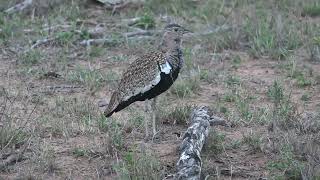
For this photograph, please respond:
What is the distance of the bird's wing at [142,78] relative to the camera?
6.56 metres

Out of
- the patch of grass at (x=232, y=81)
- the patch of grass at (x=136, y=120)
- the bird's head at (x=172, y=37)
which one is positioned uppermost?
the bird's head at (x=172, y=37)

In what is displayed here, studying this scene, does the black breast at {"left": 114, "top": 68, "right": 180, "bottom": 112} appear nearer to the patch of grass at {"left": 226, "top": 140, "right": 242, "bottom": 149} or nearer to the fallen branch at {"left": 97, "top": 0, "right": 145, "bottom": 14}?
the patch of grass at {"left": 226, "top": 140, "right": 242, "bottom": 149}

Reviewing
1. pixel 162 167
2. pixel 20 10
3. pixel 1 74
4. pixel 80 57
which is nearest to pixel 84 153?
pixel 162 167

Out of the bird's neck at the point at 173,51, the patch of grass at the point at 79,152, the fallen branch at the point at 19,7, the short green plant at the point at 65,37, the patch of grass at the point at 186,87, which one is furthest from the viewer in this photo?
the fallen branch at the point at 19,7

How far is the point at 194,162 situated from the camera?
5.48 metres

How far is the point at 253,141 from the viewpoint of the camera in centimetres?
642

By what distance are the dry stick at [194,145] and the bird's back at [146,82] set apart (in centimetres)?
42

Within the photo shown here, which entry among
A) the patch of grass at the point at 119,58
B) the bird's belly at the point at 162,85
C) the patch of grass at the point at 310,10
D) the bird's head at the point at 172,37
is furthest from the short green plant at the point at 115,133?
the patch of grass at the point at 310,10

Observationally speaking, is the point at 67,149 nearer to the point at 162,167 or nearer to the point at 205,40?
the point at 162,167

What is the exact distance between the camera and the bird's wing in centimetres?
656

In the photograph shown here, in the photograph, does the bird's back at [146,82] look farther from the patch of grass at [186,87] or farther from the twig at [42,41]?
the twig at [42,41]

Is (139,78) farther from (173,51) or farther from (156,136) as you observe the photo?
(156,136)

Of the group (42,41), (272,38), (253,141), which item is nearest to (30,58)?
(42,41)

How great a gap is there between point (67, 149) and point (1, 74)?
2.45m
